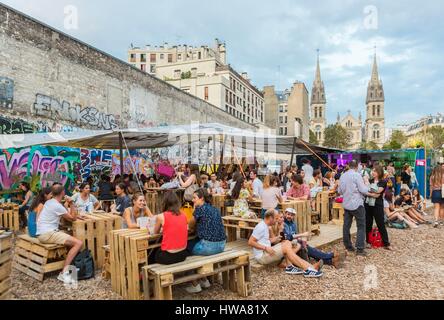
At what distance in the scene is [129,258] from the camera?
3883mm

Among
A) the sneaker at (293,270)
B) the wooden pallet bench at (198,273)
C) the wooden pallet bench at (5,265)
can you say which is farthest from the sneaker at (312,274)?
the wooden pallet bench at (5,265)

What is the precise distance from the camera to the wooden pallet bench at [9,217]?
7527 mm

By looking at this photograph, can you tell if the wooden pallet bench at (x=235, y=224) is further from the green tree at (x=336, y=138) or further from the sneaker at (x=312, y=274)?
the green tree at (x=336, y=138)

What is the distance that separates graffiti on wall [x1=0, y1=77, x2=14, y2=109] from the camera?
8961mm

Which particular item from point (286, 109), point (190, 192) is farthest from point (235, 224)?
point (286, 109)

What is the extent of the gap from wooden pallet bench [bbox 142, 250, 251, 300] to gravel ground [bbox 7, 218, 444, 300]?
18 centimetres

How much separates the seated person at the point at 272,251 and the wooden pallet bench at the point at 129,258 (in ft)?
3.54

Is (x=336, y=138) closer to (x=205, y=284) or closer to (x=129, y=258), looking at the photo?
(x=205, y=284)

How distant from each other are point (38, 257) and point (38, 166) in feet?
21.9

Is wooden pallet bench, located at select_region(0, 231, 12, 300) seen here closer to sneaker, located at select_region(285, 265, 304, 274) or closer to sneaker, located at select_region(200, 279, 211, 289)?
sneaker, located at select_region(200, 279, 211, 289)

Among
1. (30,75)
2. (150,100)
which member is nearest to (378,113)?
(150,100)

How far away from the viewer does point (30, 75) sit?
984 centimetres

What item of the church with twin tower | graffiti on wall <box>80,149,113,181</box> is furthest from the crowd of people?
the church with twin tower

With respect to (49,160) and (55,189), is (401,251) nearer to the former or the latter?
(55,189)
